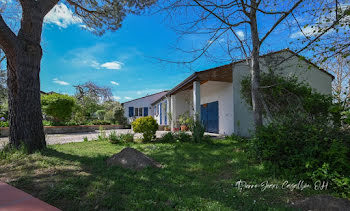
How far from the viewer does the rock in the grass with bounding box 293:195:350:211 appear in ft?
7.40

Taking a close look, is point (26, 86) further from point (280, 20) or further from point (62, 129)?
point (62, 129)

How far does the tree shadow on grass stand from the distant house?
19.0 metres

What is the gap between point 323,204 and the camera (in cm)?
231

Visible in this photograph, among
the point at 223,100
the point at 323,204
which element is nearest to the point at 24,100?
the point at 323,204

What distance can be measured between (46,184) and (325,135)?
4767 mm

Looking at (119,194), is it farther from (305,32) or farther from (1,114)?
(1,114)

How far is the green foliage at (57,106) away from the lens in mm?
13625

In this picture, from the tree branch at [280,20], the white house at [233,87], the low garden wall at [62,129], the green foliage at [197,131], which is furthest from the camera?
the low garden wall at [62,129]

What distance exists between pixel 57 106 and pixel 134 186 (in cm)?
1405

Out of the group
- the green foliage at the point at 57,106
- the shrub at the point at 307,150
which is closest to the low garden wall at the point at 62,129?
the green foliage at the point at 57,106

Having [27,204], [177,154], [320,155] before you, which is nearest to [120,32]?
[177,154]

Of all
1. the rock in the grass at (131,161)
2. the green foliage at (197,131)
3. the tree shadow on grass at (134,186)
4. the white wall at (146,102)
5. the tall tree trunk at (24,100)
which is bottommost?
the tree shadow on grass at (134,186)

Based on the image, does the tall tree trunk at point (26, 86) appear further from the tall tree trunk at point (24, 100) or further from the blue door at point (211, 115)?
the blue door at point (211, 115)

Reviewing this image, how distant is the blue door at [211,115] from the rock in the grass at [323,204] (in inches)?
343
